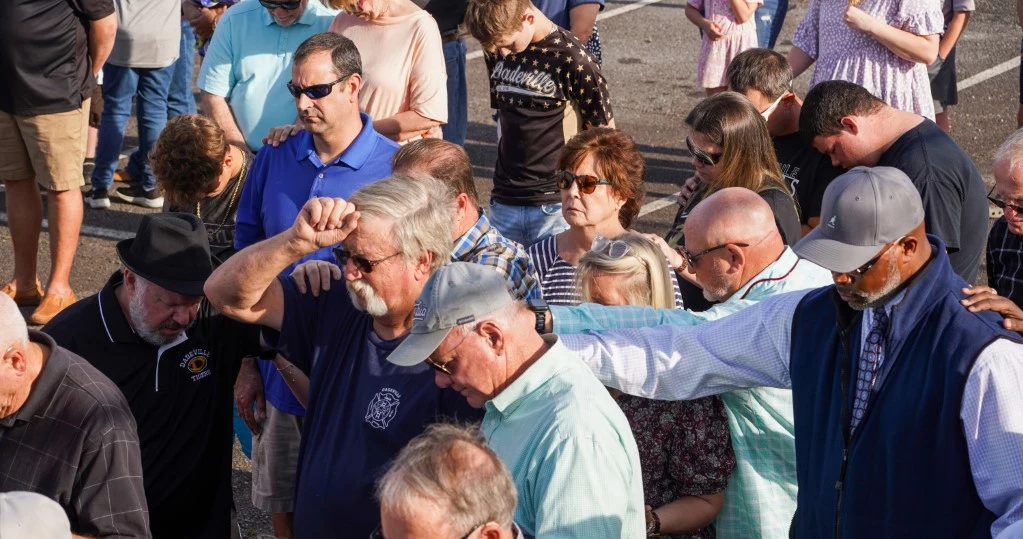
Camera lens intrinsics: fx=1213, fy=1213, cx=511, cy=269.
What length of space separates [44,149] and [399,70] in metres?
2.51

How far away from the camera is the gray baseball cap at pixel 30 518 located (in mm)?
2820

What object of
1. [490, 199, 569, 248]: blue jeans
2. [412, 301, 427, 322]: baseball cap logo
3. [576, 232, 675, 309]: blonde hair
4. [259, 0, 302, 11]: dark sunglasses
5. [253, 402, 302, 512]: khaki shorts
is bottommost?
[253, 402, 302, 512]: khaki shorts

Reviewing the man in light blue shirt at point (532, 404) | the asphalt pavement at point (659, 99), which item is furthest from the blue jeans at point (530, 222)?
the man in light blue shirt at point (532, 404)

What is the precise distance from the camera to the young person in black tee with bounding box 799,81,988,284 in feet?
17.8

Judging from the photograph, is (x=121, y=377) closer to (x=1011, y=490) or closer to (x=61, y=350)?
(x=61, y=350)

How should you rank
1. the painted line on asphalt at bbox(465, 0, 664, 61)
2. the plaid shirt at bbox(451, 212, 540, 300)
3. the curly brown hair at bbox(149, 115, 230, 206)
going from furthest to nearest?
the painted line on asphalt at bbox(465, 0, 664, 61) → the curly brown hair at bbox(149, 115, 230, 206) → the plaid shirt at bbox(451, 212, 540, 300)

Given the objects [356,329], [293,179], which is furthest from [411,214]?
[293,179]

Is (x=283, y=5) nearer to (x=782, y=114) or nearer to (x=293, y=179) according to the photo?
(x=293, y=179)

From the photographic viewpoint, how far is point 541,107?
659cm

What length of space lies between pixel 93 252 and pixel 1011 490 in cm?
697

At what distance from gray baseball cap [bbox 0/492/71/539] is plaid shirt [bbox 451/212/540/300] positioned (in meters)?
2.04

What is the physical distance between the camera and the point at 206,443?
4520 mm

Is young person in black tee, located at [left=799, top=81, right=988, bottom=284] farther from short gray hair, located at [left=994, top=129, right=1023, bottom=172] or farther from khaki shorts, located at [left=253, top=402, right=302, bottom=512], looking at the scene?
khaki shorts, located at [left=253, top=402, right=302, bottom=512]

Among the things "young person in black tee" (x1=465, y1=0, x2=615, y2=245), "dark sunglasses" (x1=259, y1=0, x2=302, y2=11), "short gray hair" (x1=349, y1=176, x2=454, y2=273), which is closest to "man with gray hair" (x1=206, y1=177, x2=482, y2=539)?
"short gray hair" (x1=349, y1=176, x2=454, y2=273)
